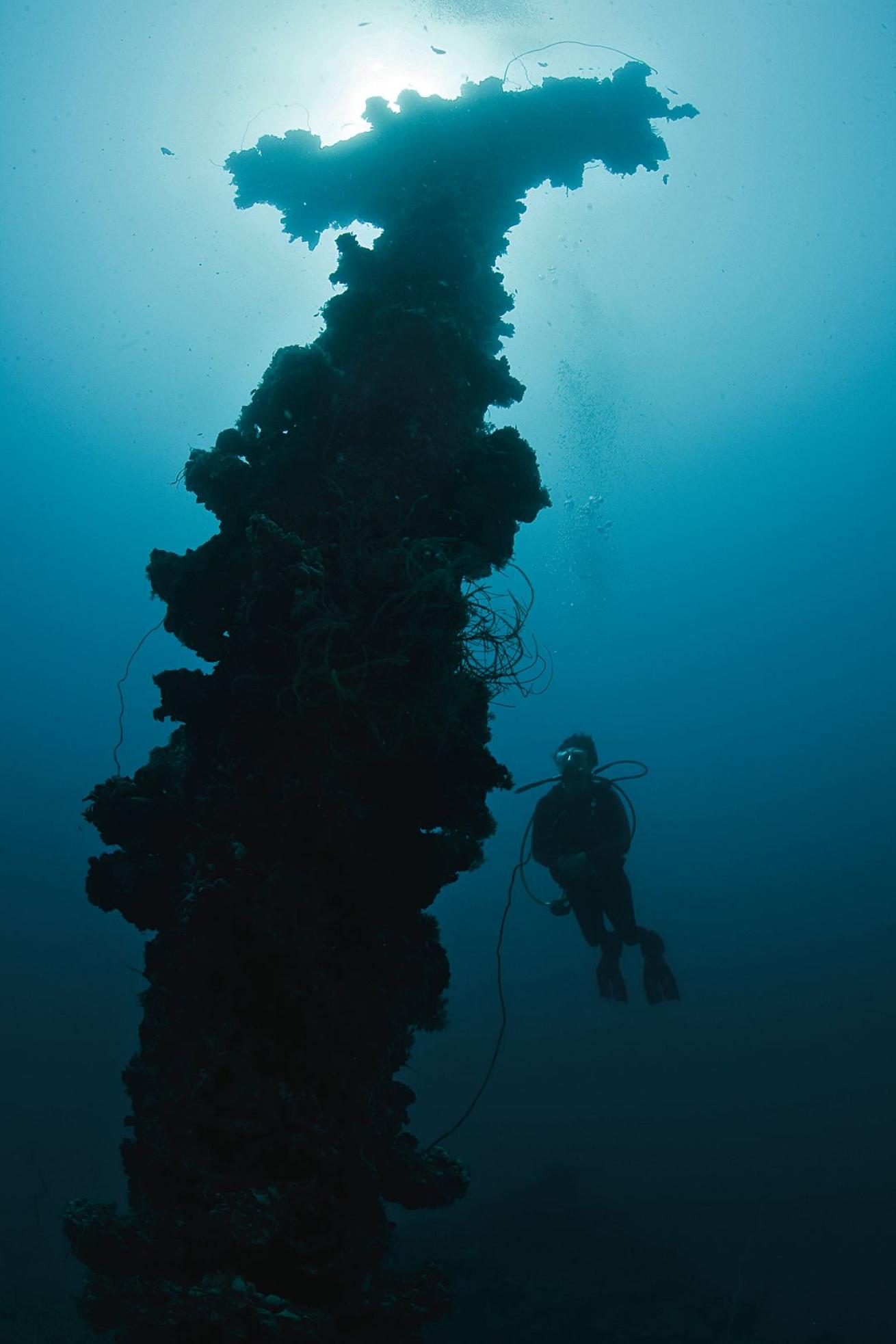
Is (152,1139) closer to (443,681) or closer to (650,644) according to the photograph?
(443,681)

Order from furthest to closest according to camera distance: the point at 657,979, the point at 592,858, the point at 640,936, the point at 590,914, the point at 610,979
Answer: the point at 590,914 → the point at 610,979 → the point at 640,936 → the point at 592,858 → the point at 657,979

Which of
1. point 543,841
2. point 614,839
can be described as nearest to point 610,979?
point 614,839

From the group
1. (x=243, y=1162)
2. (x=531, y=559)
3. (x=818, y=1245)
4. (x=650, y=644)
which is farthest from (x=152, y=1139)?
(x=650, y=644)

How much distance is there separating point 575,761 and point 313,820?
277 inches

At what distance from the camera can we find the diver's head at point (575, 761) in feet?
32.6

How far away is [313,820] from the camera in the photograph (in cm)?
351

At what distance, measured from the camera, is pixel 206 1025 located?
3.15 meters

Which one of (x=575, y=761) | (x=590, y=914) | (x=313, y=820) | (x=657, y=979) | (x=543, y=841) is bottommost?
(x=313, y=820)

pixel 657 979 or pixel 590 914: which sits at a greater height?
pixel 590 914

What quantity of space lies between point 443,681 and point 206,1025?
2140mm

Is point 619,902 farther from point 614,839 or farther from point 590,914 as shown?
point 614,839

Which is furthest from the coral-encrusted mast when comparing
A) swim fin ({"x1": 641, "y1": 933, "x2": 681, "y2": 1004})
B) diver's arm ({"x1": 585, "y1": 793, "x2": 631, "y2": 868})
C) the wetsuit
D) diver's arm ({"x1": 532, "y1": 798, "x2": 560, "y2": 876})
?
diver's arm ({"x1": 532, "y1": 798, "x2": 560, "y2": 876})

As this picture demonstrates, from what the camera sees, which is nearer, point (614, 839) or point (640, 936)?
point (640, 936)

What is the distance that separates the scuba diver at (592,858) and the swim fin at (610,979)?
0.01m
